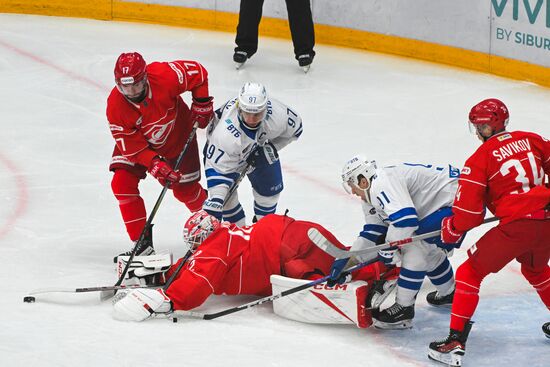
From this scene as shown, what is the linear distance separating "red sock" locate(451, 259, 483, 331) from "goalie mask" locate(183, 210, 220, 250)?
3.79 feet

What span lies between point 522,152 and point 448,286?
0.92 meters

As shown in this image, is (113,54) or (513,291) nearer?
(513,291)

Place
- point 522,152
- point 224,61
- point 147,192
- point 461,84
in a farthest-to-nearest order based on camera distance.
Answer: point 224,61, point 461,84, point 147,192, point 522,152

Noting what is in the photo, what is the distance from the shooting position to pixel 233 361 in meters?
4.60

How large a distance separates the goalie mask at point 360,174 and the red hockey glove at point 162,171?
1025 mm

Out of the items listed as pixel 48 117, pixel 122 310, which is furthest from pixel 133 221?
pixel 48 117

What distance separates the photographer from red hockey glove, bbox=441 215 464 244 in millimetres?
4641

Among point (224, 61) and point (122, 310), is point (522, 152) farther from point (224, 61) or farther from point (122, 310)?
point (224, 61)

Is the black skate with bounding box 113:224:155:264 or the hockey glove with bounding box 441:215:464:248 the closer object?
the hockey glove with bounding box 441:215:464:248

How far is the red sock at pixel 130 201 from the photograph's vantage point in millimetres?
5754

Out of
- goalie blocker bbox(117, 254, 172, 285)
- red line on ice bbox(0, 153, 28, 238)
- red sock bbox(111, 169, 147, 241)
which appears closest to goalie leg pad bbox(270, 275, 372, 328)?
goalie blocker bbox(117, 254, 172, 285)

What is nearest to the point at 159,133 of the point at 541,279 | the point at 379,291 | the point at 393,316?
the point at 379,291

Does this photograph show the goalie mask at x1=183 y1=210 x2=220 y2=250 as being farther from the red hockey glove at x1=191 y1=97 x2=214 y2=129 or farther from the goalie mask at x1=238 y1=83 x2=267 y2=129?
the red hockey glove at x1=191 y1=97 x2=214 y2=129

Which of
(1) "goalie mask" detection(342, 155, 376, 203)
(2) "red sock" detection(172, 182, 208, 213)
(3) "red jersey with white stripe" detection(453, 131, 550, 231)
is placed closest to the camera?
(3) "red jersey with white stripe" detection(453, 131, 550, 231)
